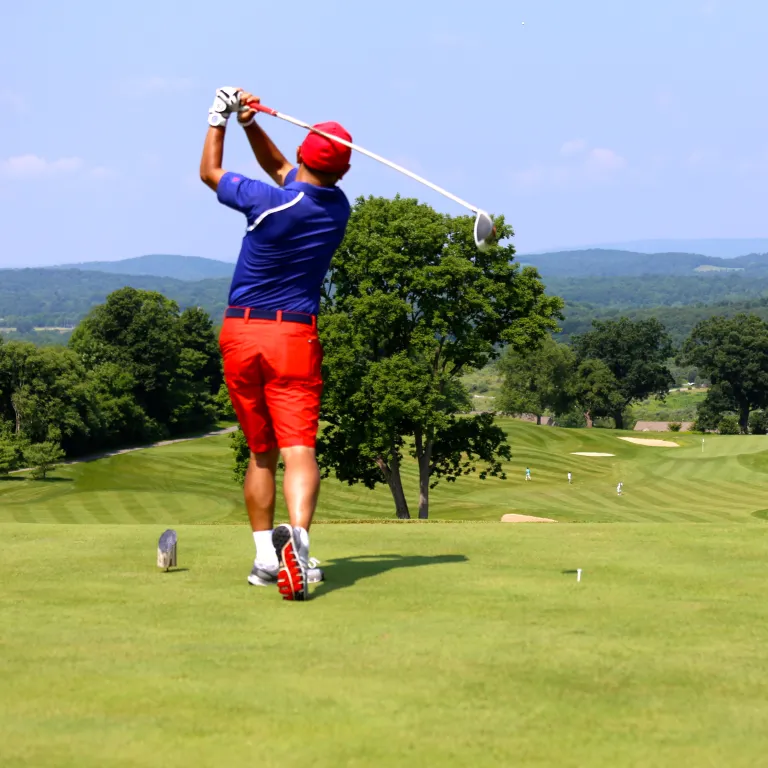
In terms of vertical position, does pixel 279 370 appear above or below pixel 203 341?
above

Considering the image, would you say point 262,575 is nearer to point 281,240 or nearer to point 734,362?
point 281,240

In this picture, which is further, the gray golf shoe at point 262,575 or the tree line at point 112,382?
the tree line at point 112,382

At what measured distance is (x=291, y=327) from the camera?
24.3 ft

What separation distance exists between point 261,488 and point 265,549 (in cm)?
62

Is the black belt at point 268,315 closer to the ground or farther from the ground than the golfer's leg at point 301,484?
farther from the ground

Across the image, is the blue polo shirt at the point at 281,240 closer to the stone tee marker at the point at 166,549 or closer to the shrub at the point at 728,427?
the stone tee marker at the point at 166,549

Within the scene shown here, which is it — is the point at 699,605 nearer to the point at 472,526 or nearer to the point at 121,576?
the point at 121,576

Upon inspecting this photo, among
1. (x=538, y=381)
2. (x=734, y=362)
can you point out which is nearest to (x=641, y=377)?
(x=734, y=362)

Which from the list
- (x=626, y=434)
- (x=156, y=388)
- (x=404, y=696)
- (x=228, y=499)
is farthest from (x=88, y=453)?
(x=404, y=696)

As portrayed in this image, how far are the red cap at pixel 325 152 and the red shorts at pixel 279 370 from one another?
1038 mm

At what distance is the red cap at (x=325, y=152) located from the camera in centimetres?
739

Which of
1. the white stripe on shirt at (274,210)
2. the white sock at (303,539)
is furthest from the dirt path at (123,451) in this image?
the white sock at (303,539)

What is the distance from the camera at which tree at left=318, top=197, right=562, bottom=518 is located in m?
37.0

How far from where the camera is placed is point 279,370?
7348 mm
